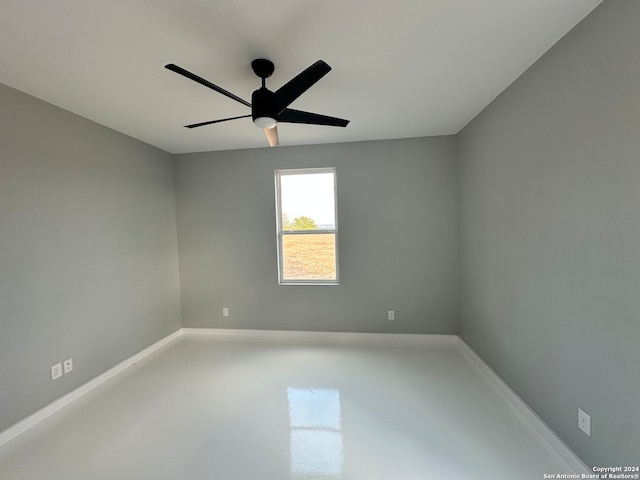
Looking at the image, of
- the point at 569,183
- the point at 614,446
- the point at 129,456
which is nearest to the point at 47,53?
the point at 129,456

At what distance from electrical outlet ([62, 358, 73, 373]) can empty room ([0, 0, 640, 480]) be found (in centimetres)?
3

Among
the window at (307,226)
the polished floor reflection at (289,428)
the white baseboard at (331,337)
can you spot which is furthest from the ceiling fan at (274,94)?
the white baseboard at (331,337)

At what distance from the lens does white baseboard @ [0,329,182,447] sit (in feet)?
6.22

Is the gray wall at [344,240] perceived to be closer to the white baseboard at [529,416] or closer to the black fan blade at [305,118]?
the white baseboard at [529,416]

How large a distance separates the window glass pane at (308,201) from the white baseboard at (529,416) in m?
2.17

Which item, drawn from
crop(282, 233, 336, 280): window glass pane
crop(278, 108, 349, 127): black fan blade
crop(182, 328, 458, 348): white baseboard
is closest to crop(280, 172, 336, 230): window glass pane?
crop(282, 233, 336, 280): window glass pane

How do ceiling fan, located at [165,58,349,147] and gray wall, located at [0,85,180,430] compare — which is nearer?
ceiling fan, located at [165,58,349,147]

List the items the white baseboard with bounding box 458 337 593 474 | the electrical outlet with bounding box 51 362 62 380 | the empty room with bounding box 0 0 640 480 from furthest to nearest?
the electrical outlet with bounding box 51 362 62 380 < the white baseboard with bounding box 458 337 593 474 < the empty room with bounding box 0 0 640 480

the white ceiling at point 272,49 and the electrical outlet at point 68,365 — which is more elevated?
the white ceiling at point 272,49

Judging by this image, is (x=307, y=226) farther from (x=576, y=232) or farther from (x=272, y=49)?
(x=576, y=232)

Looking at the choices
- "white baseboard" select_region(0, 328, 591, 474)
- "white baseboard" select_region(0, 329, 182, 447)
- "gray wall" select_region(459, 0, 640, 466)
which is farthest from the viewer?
"white baseboard" select_region(0, 329, 182, 447)

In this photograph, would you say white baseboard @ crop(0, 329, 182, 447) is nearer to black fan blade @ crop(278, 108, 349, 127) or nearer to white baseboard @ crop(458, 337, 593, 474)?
black fan blade @ crop(278, 108, 349, 127)

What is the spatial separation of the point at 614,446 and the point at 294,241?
307 cm

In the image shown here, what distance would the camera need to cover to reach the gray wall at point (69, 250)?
1.94 metres
